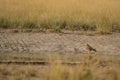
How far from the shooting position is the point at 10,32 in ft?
44.6

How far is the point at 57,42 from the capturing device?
1194 cm

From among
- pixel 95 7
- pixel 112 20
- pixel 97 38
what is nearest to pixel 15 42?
pixel 97 38

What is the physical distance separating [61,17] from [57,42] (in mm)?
3677

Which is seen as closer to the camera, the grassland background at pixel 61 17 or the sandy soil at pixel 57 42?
the sandy soil at pixel 57 42

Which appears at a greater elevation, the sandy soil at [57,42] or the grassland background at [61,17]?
the grassland background at [61,17]

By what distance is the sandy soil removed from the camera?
10.8 meters

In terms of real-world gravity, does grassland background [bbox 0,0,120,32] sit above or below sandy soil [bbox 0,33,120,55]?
above

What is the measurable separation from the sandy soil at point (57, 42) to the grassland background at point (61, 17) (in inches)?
44.1

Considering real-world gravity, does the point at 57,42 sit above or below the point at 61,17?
below

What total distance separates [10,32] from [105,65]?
5478mm

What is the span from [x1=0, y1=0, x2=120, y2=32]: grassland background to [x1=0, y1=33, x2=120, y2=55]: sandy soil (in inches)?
44.1

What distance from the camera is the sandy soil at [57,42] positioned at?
35.5ft

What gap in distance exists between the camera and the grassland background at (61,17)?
1459cm

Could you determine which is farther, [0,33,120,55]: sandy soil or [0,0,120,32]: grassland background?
[0,0,120,32]: grassland background
